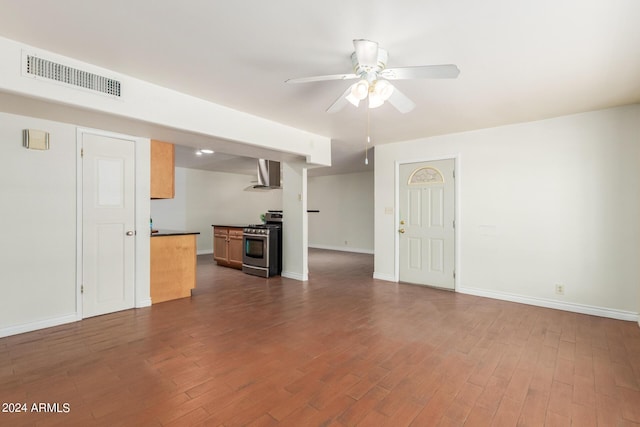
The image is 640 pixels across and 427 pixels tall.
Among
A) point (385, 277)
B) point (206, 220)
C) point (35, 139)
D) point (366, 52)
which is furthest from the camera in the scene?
point (206, 220)

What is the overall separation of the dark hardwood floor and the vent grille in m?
2.23

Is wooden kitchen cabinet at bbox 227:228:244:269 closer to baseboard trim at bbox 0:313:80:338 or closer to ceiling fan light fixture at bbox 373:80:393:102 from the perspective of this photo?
baseboard trim at bbox 0:313:80:338

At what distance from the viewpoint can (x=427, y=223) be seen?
487 centimetres

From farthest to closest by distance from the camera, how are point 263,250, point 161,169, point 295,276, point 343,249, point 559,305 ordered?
point 343,249 → point 263,250 → point 295,276 → point 161,169 → point 559,305

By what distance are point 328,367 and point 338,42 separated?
2441 mm

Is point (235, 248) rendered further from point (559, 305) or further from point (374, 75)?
point (559, 305)

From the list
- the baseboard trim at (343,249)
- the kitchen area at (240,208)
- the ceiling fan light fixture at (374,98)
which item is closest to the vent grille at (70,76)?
the ceiling fan light fixture at (374,98)

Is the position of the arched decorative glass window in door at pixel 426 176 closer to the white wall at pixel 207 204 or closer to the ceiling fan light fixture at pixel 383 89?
the ceiling fan light fixture at pixel 383 89

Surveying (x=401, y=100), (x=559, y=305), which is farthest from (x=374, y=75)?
(x=559, y=305)

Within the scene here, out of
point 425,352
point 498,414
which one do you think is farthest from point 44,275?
point 498,414

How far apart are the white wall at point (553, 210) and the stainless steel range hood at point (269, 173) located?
371 cm

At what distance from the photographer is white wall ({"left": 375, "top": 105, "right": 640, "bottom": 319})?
344 cm

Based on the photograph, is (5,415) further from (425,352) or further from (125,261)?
(425,352)

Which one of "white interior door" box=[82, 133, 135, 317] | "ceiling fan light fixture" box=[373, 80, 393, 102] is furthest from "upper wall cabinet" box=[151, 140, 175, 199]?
"ceiling fan light fixture" box=[373, 80, 393, 102]
